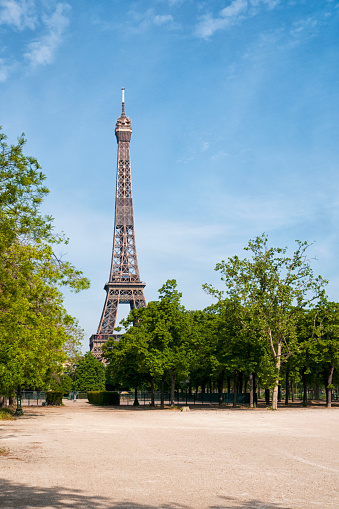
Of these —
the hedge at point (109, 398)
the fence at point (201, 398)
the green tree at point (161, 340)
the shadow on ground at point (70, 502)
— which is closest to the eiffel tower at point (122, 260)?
the fence at point (201, 398)

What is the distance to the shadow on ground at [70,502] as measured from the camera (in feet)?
26.4

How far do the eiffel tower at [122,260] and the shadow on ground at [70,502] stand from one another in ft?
310

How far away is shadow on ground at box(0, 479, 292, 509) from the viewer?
8047 mm

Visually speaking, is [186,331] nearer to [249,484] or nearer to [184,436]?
[184,436]

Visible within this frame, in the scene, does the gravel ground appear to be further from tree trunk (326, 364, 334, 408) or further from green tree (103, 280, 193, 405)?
tree trunk (326, 364, 334, 408)

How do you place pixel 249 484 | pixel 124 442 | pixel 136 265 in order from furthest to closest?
pixel 136 265 → pixel 124 442 → pixel 249 484

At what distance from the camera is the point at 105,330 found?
103062mm

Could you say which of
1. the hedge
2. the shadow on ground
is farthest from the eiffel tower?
the shadow on ground

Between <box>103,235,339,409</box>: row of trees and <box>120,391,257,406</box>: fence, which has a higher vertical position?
<box>103,235,339,409</box>: row of trees

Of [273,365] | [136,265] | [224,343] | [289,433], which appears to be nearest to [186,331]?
[224,343]

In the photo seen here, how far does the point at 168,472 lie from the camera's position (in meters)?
11.5

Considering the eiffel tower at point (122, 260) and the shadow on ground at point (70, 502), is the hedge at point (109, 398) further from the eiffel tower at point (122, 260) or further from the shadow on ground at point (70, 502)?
the shadow on ground at point (70, 502)

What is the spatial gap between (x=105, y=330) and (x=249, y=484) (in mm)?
94437

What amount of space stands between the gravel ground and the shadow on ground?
0.01 meters
